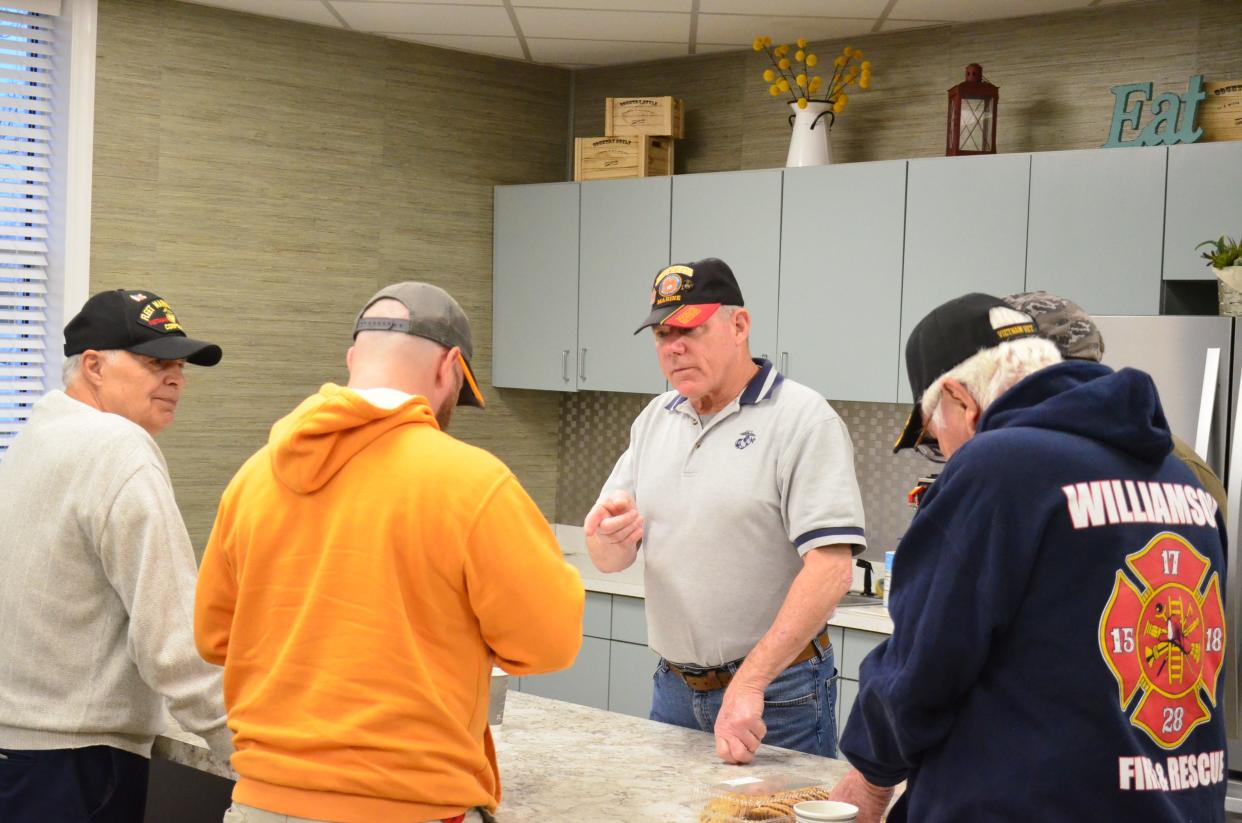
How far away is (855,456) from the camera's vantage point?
4.66 meters

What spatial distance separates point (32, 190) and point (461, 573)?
10.3 ft

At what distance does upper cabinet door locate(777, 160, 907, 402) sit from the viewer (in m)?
4.13

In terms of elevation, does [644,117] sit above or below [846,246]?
above

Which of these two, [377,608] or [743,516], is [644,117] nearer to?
[743,516]

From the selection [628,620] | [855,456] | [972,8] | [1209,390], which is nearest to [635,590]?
[628,620]

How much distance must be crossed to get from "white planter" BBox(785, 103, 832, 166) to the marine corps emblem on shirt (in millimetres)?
3079

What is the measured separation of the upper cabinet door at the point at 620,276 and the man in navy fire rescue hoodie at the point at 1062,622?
10.4 ft

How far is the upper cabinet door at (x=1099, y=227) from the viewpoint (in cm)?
368

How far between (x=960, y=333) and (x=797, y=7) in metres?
2.88

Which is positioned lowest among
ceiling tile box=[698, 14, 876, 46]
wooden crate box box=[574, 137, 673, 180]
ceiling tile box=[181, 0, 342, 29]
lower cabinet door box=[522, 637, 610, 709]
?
lower cabinet door box=[522, 637, 610, 709]

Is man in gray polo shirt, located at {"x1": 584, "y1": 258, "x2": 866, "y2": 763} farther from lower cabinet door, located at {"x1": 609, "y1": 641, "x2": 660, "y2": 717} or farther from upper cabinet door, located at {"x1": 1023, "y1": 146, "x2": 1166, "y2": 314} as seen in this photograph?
lower cabinet door, located at {"x1": 609, "y1": 641, "x2": 660, "y2": 717}

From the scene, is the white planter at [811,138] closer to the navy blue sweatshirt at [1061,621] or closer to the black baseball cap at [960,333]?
the black baseball cap at [960,333]

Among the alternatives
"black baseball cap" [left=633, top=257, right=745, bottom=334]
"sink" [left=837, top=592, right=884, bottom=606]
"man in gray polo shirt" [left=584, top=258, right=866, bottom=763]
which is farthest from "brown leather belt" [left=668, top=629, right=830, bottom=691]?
"sink" [left=837, top=592, right=884, bottom=606]

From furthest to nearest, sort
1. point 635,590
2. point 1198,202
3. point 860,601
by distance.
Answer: point 635,590 < point 860,601 < point 1198,202
